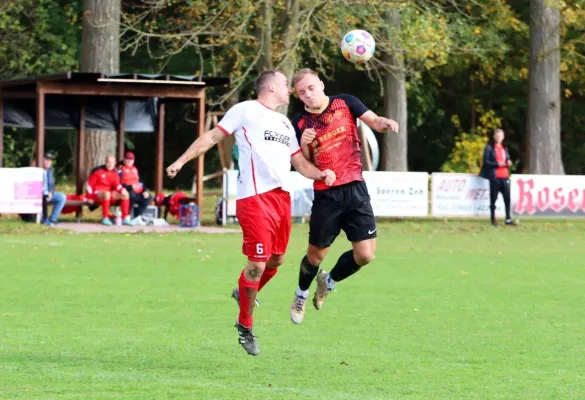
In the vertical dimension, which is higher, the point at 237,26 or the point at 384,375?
the point at 237,26

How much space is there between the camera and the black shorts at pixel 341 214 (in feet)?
33.7

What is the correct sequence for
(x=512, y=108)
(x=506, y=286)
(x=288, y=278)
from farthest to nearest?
(x=512, y=108)
(x=288, y=278)
(x=506, y=286)

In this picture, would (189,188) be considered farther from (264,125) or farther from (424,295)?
(264,125)

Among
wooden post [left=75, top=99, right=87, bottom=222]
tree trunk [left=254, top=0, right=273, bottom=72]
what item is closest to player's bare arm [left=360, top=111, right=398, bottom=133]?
tree trunk [left=254, top=0, right=273, bottom=72]

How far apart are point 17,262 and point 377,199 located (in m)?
11.7

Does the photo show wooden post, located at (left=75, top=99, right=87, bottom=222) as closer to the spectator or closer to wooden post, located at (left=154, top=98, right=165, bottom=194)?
wooden post, located at (left=154, top=98, right=165, bottom=194)

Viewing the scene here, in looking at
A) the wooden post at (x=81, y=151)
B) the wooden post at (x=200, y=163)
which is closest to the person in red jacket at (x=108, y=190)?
the wooden post at (x=200, y=163)

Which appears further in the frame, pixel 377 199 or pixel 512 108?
pixel 512 108

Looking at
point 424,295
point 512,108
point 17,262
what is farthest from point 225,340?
point 512,108

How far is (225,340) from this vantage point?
10398 millimetres

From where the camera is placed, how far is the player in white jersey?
9211 mm

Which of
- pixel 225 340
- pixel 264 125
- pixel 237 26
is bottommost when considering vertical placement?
pixel 225 340

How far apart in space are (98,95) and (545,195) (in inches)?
401

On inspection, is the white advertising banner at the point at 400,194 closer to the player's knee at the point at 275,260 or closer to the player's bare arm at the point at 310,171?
the player's bare arm at the point at 310,171
